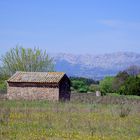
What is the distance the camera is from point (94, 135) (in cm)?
1598

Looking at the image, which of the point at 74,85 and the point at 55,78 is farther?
the point at 74,85

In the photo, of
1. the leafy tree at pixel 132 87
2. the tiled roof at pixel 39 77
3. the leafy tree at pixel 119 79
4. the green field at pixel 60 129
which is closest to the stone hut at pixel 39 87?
the tiled roof at pixel 39 77

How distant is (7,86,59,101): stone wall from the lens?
1761 inches

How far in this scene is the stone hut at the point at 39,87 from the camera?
1769 inches

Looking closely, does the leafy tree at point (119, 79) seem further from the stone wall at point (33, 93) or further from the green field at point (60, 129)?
the green field at point (60, 129)

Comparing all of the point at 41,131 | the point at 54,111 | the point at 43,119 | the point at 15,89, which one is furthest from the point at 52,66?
the point at 41,131

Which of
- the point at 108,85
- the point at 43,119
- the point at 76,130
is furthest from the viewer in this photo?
the point at 108,85

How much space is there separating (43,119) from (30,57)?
52.5 metres

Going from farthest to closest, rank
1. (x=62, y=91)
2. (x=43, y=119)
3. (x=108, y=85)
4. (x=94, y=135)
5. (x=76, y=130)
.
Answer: (x=108, y=85), (x=62, y=91), (x=43, y=119), (x=76, y=130), (x=94, y=135)

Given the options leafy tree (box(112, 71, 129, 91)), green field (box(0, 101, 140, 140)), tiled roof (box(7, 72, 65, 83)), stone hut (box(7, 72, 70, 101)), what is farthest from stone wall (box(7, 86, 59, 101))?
leafy tree (box(112, 71, 129, 91))

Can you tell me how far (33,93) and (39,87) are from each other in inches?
35.4

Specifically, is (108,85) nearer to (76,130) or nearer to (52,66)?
(52,66)

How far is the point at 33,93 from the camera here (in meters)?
45.4

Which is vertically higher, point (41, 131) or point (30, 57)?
point (30, 57)
